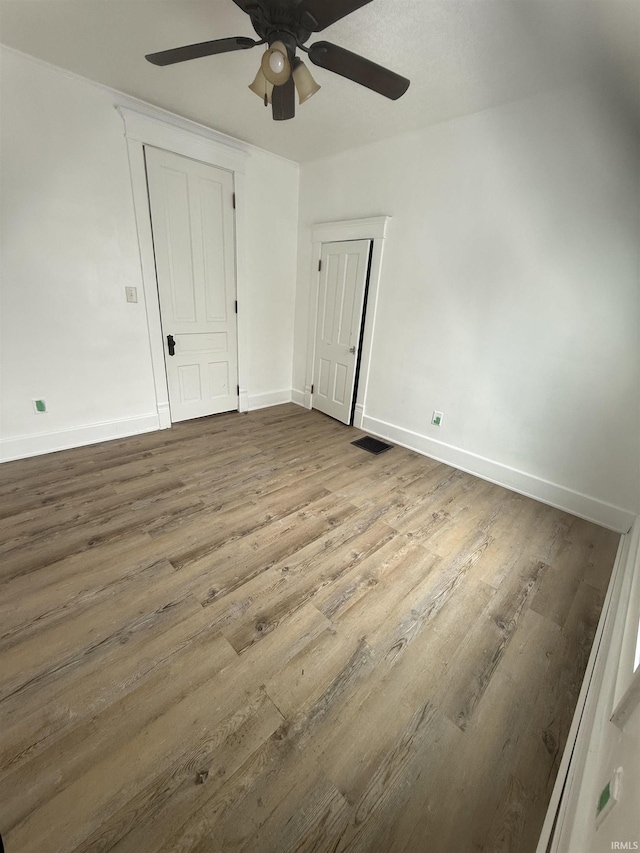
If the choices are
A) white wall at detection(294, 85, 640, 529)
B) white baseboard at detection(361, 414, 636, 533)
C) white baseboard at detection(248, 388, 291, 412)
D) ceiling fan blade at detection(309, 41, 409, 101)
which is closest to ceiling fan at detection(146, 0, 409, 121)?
ceiling fan blade at detection(309, 41, 409, 101)

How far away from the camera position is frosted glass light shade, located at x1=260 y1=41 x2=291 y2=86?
1.46 m

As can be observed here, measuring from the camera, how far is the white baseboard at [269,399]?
4378mm

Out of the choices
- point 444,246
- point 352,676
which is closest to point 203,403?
point 444,246

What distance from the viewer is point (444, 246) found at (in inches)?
115

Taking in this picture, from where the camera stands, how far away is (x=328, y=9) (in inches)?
53.9

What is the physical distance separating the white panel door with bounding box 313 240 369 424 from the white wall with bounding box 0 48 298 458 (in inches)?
48.4

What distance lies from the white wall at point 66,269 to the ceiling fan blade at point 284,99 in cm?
168

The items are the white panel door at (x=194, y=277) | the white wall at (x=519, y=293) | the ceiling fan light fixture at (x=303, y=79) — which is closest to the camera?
the ceiling fan light fixture at (x=303, y=79)

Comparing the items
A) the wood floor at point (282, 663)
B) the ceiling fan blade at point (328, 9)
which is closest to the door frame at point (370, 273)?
the wood floor at point (282, 663)

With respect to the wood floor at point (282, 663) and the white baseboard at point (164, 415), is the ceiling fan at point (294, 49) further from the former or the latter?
the white baseboard at point (164, 415)

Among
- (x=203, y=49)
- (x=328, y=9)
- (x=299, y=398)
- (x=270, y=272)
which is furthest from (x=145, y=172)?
(x=299, y=398)

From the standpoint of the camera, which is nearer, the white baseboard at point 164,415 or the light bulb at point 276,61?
the light bulb at point 276,61

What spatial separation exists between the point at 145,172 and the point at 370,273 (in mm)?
2158

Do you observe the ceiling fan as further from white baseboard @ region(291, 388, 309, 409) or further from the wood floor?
white baseboard @ region(291, 388, 309, 409)
